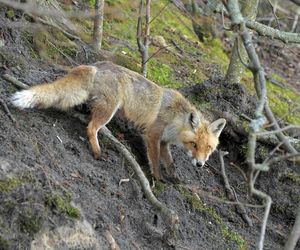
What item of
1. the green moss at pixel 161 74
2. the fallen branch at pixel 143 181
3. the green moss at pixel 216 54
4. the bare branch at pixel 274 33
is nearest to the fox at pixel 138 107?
the fallen branch at pixel 143 181

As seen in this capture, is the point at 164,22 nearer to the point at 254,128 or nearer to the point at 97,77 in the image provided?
the point at 97,77

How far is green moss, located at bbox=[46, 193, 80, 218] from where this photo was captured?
5.50 m

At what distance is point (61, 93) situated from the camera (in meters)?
6.95

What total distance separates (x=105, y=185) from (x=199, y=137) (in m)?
1.95

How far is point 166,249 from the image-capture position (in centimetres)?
663

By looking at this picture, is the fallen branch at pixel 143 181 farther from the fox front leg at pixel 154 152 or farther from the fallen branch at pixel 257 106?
the fallen branch at pixel 257 106

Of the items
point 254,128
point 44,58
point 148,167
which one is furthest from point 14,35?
point 254,128

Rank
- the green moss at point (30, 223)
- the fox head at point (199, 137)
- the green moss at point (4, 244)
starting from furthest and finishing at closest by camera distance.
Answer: the fox head at point (199, 137) → the green moss at point (30, 223) → the green moss at point (4, 244)

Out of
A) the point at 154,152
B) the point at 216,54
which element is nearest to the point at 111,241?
the point at 154,152

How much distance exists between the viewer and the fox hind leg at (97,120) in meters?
7.17

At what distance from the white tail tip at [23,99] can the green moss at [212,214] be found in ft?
8.72

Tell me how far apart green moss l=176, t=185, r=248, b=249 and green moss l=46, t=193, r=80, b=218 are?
2.62 metres

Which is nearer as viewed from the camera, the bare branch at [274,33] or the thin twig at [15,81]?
the thin twig at [15,81]

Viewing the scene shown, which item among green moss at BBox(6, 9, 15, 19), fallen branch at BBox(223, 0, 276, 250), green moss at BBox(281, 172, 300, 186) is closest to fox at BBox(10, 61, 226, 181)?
green moss at BBox(6, 9, 15, 19)
